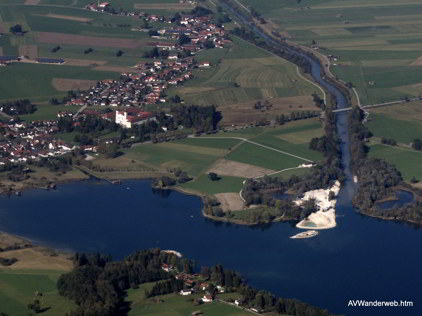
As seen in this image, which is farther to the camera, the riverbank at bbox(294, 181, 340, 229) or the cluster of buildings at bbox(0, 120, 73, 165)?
the cluster of buildings at bbox(0, 120, 73, 165)

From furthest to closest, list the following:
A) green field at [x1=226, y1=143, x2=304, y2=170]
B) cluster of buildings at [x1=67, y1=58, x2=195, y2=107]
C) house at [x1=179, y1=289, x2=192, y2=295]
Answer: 1. cluster of buildings at [x1=67, y1=58, x2=195, y2=107]
2. green field at [x1=226, y1=143, x2=304, y2=170]
3. house at [x1=179, y1=289, x2=192, y2=295]

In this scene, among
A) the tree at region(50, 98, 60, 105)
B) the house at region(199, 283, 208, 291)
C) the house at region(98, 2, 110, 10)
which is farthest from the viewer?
the house at region(98, 2, 110, 10)

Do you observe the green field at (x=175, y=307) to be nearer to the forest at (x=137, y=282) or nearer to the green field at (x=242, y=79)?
the forest at (x=137, y=282)

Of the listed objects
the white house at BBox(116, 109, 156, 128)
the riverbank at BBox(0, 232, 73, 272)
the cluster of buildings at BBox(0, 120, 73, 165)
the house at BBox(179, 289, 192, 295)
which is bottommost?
the house at BBox(179, 289, 192, 295)

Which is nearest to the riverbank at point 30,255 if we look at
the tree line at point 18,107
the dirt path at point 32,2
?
the tree line at point 18,107

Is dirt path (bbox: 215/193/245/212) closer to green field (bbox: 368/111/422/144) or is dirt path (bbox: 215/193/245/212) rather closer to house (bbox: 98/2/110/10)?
green field (bbox: 368/111/422/144)

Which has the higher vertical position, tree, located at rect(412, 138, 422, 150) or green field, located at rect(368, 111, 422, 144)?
green field, located at rect(368, 111, 422, 144)

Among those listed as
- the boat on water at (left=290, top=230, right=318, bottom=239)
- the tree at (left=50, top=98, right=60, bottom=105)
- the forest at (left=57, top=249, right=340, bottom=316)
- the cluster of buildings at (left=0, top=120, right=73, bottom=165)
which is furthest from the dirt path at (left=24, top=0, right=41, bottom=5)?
the forest at (left=57, top=249, right=340, bottom=316)

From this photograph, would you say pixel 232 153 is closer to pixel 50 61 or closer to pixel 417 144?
pixel 417 144
